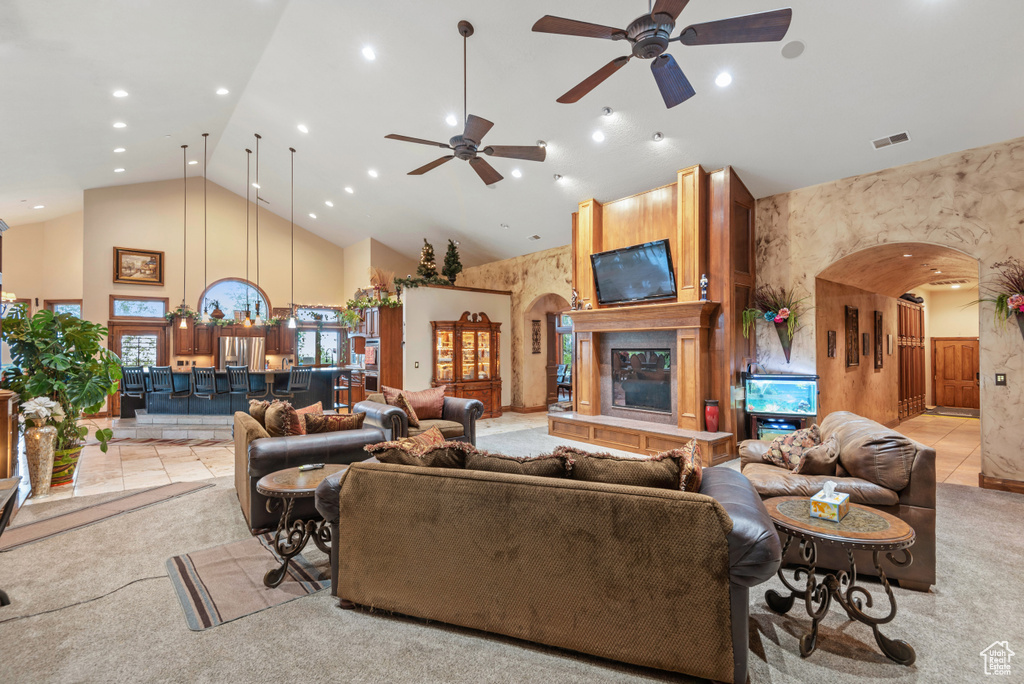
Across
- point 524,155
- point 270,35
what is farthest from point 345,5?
point 524,155

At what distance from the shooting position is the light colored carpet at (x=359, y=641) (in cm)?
196

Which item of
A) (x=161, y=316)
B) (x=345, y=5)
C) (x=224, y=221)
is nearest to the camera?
(x=345, y=5)

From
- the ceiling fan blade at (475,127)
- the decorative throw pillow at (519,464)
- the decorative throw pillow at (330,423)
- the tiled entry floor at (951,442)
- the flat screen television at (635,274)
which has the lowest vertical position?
the tiled entry floor at (951,442)

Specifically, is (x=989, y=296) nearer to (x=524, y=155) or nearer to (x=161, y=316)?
(x=524, y=155)

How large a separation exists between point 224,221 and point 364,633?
11249 millimetres

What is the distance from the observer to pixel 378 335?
878 centimetres

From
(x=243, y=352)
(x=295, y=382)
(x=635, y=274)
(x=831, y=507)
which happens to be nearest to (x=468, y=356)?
(x=295, y=382)

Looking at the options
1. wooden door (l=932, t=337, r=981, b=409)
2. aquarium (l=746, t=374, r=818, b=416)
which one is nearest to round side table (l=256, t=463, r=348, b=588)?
aquarium (l=746, t=374, r=818, b=416)

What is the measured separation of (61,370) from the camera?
443cm

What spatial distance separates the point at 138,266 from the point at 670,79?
11.2m

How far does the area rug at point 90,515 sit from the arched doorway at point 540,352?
6350mm

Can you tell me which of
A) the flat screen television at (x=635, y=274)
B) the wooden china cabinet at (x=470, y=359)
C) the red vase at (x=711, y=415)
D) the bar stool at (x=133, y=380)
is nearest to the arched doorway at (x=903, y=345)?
the red vase at (x=711, y=415)

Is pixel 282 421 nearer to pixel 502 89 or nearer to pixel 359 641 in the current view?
pixel 359 641

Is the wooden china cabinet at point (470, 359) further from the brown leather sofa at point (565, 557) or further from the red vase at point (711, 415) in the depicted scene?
the brown leather sofa at point (565, 557)
